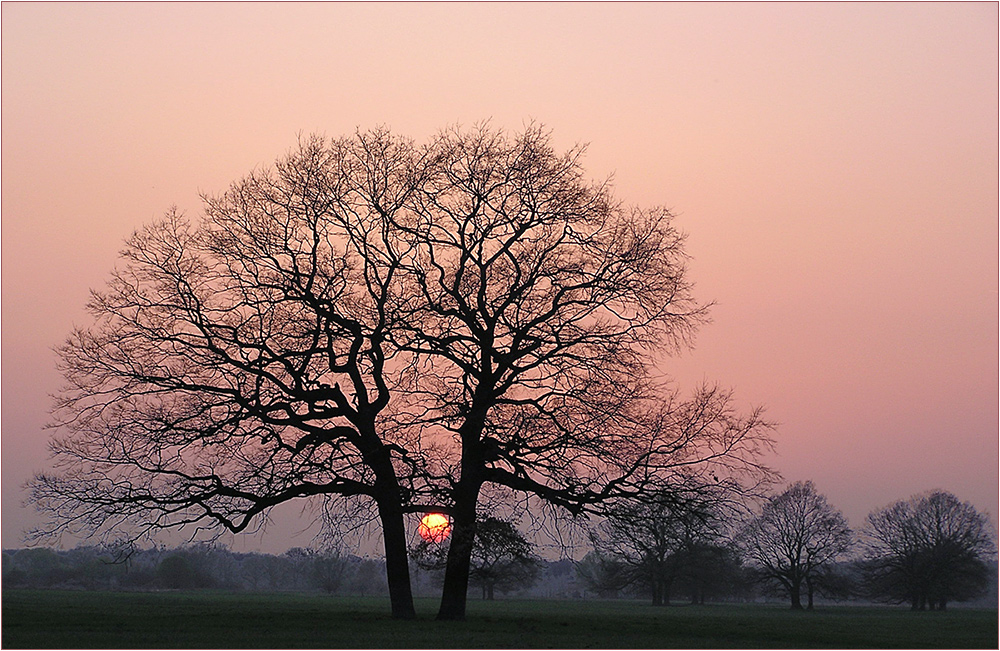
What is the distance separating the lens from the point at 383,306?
26.6 metres

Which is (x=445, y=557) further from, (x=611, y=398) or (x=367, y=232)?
(x=367, y=232)

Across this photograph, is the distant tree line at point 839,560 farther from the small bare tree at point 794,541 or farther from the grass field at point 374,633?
the grass field at point 374,633

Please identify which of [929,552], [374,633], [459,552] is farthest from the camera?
[929,552]

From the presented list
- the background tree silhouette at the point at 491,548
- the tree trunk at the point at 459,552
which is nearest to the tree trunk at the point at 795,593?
the tree trunk at the point at 459,552

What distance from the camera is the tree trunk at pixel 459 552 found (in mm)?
24266

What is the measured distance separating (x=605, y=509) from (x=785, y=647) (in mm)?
5274

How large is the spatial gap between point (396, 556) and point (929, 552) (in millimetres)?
60763

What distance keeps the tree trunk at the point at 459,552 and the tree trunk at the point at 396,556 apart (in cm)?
100

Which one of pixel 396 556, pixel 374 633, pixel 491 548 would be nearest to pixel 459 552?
pixel 491 548

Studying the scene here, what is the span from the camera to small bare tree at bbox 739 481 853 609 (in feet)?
263

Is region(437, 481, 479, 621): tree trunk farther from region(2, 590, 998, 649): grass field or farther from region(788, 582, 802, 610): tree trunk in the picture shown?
region(788, 582, 802, 610): tree trunk

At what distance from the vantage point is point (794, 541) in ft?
268

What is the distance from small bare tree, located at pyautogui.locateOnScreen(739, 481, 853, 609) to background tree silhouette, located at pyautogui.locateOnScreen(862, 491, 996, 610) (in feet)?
9.28

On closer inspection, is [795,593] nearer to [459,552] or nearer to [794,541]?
[794,541]
